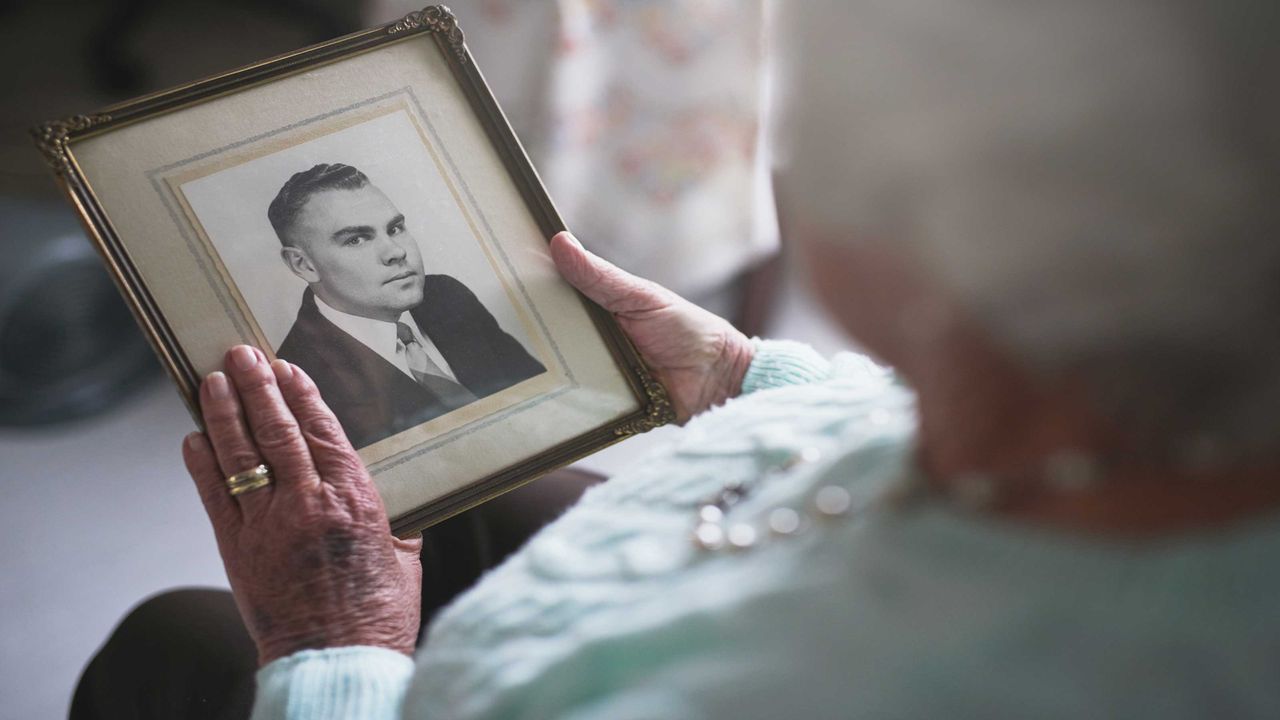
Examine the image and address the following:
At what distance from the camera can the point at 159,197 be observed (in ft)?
2.87

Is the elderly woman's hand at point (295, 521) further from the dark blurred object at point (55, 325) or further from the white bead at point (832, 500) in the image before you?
the dark blurred object at point (55, 325)

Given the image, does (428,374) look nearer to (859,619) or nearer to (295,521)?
(295,521)

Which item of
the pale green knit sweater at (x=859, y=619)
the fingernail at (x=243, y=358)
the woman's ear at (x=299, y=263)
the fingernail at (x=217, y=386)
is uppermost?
the woman's ear at (x=299, y=263)

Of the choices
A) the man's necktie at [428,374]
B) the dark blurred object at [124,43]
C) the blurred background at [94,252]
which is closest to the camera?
the man's necktie at [428,374]

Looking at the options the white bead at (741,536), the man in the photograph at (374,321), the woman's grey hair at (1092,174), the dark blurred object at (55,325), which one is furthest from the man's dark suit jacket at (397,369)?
the dark blurred object at (55,325)

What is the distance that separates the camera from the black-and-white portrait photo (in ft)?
2.95

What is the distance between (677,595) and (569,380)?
0.43 m

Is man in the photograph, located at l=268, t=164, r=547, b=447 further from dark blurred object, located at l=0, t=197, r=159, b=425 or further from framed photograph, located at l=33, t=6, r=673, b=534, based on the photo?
dark blurred object, located at l=0, t=197, r=159, b=425

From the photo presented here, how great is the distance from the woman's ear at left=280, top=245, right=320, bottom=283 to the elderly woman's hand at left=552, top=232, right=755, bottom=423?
0.27m

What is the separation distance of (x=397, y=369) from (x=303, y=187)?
191mm

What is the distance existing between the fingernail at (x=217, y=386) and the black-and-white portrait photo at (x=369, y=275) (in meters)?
0.06

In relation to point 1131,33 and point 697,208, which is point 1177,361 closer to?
point 1131,33

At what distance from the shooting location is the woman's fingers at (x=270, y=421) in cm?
83

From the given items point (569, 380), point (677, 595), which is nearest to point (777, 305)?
point (569, 380)
